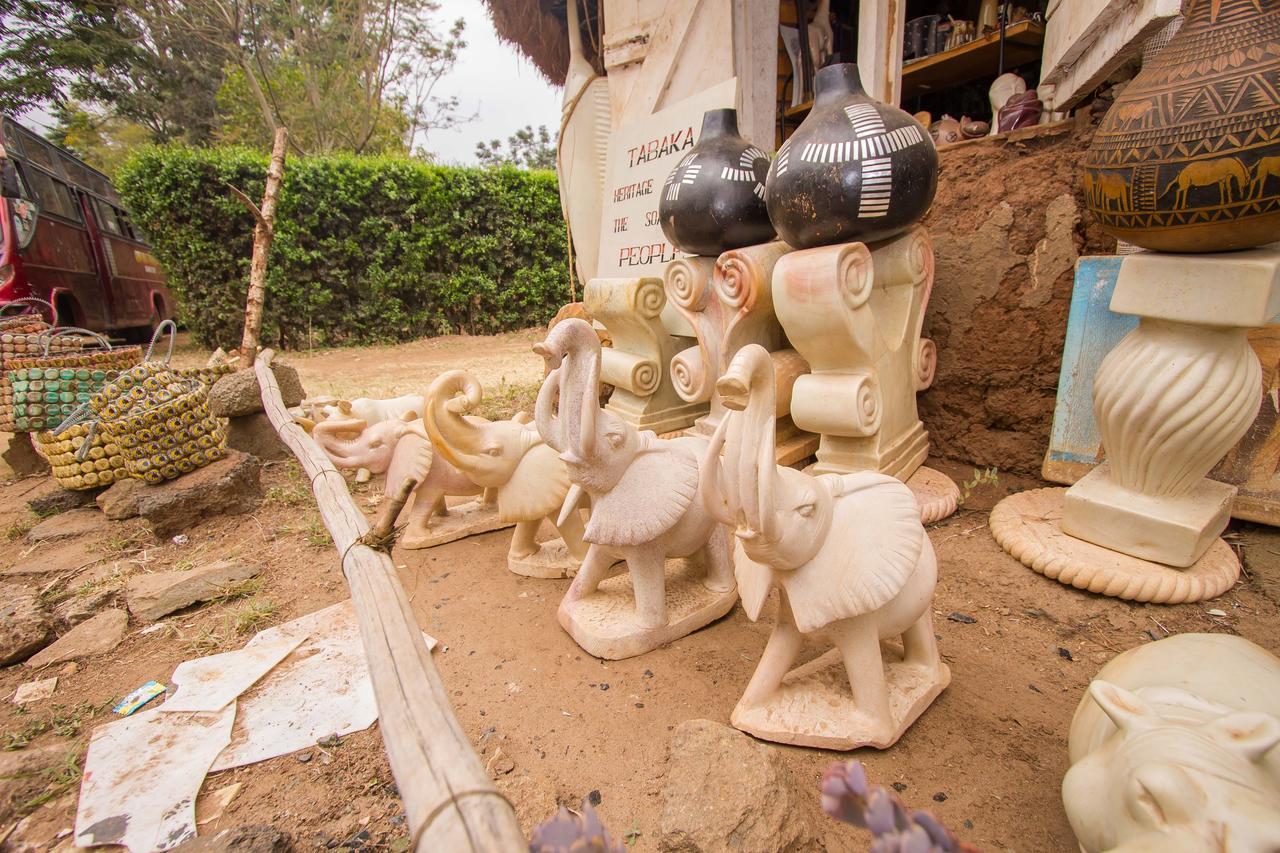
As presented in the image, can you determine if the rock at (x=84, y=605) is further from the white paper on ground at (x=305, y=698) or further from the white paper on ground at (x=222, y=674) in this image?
the white paper on ground at (x=305, y=698)

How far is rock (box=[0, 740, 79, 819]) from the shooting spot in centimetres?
Result: 160

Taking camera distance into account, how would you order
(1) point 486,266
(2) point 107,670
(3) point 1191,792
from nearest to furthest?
1. (3) point 1191,792
2. (2) point 107,670
3. (1) point 486,266

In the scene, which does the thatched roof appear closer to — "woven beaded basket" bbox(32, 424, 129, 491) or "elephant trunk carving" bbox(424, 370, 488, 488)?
"elephant trunk carving" bbox(424, 370, 488, 488)

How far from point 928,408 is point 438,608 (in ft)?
8.45

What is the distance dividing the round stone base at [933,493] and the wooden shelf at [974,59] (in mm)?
3078

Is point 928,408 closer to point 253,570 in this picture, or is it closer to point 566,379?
point 566,379

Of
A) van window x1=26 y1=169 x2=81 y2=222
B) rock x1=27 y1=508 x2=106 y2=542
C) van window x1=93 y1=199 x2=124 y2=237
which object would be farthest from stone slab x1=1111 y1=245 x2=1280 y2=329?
van window x1=93 y1=199 x2=124 y2=237

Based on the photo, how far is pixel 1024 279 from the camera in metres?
A: 2.81

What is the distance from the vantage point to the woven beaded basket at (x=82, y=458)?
3.31 m

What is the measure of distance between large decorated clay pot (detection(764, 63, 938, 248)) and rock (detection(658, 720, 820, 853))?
190 centimetres

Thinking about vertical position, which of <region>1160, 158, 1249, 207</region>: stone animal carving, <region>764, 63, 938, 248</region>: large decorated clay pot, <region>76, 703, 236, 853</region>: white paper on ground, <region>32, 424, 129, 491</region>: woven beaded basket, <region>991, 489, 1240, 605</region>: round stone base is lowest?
<region>76, 703, 236, 853</region>: white paper on ground

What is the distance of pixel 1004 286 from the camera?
286 cm

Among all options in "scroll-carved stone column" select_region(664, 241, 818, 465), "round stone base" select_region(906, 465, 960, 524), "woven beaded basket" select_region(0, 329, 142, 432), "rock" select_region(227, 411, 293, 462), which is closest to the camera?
"round stone base" select_region(906, 465, 960, 524)

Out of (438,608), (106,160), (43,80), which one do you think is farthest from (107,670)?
(106,160)
